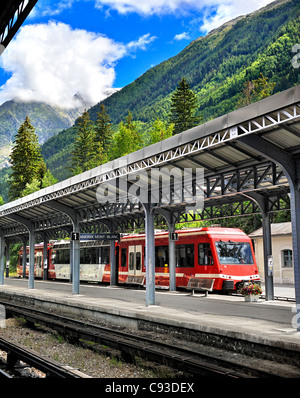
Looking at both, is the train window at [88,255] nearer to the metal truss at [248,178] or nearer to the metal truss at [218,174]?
the metal truss at [218,174]

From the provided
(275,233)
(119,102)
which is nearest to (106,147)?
(275,233)

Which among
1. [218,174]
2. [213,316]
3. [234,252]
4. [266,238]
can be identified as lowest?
[213,316]

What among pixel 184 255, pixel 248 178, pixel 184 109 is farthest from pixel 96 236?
pixel 184 109

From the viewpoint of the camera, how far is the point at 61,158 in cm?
13912

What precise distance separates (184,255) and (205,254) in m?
1.61

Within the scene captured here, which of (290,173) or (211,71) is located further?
(211,71)

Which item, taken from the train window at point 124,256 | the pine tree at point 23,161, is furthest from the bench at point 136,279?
the pine tree at point 23,161

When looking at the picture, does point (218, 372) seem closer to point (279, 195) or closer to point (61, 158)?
point (279, 195)

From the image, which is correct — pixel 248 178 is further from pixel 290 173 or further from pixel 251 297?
pixel 251 297

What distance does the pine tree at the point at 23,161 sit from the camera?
6053 centimetres

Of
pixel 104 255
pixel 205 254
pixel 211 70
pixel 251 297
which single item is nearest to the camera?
pixel 251 297

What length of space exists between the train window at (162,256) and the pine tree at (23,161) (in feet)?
133

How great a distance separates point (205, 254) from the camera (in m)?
20.1
